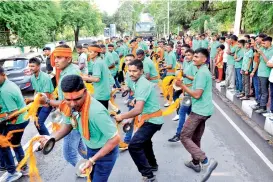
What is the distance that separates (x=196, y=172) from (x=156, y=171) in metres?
0.62

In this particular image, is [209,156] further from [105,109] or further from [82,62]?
[82,62]

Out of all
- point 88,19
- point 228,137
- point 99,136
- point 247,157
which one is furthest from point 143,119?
point 88,19

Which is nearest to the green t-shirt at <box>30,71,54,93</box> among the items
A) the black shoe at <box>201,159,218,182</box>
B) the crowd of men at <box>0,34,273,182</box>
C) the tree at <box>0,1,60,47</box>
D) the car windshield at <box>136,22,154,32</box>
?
the crowd of men at <box>0,34,273,182</box>

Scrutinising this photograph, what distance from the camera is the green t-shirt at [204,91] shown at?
174 inches

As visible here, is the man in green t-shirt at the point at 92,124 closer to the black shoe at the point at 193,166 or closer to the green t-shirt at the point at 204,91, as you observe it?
the green t-shirt at the point at 204,91

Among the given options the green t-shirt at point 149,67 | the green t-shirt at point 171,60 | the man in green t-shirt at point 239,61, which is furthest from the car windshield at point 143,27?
the green t-shirt at point 149,67

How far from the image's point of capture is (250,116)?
780 centimetres

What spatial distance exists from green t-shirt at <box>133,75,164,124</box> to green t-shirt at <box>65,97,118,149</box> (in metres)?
1.14

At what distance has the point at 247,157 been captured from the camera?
5367 mm

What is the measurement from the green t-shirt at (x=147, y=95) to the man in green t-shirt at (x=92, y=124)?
3.48 ft

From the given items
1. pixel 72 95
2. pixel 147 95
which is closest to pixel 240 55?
pixel 147 95

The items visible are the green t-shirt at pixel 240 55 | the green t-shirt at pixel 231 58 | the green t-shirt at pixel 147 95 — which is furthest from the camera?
the green t-shirt at pixel 231 58

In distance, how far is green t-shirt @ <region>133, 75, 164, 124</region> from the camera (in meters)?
3.99

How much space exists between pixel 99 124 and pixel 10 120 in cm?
206
